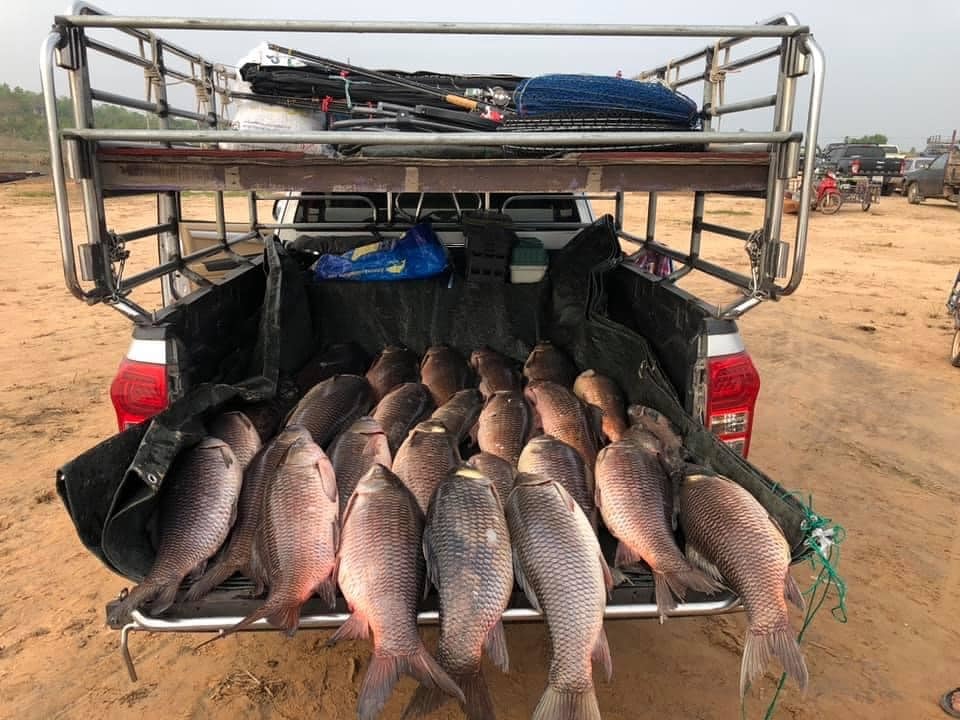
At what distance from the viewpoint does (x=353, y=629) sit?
84.4 inches

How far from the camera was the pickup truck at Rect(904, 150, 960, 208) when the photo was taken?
26.2 metres

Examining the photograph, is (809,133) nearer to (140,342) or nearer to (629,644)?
(629,644)

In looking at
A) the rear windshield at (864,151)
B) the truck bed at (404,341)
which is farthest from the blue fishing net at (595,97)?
the rear windshield at (864,151)

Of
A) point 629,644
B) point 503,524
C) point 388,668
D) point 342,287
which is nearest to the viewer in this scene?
point 388,668

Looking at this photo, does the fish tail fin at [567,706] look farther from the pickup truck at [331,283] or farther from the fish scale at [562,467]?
the fish scale at [562,467]

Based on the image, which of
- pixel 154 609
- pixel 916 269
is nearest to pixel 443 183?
pixel 154 609

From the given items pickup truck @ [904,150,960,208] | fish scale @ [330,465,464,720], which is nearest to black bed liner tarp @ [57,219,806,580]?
fish scale @ [330,465,464,720]

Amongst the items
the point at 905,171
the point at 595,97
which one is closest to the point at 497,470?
the point at 595,97

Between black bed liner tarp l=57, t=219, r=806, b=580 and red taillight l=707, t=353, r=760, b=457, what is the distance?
5.9 inches

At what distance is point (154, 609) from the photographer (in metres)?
2.20

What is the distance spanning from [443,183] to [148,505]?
1.59m

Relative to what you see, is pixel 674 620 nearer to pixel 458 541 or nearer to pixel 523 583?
pixel 523 583

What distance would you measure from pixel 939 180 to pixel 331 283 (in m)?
29.3

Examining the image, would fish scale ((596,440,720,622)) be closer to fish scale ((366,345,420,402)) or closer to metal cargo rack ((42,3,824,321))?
metal cargo rack ((42,3,824,321))
